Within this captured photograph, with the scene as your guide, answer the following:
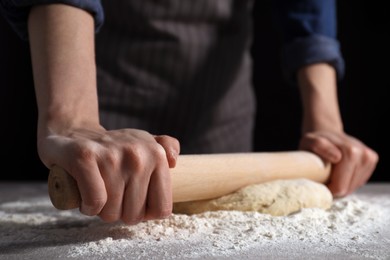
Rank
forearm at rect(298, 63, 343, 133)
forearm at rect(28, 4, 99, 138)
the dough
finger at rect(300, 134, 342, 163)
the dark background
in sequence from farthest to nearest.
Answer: the dark background < forearm at rect(298, 63, 343, 133) < finger at rect(300, 134, 342, 163) < the dough < forearm at rect(28, 4, 99, 138)

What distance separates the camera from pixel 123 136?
2.75 feet

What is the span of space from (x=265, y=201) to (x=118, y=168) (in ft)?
1.18

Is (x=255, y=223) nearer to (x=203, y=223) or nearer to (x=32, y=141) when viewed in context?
(x=203, y=223)

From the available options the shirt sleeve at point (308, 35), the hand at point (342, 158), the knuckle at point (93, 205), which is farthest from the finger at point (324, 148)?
the knuckle at point (93, 205)

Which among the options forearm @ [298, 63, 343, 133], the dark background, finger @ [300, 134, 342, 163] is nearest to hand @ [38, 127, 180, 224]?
finger @ [300, 134, 342, 163]

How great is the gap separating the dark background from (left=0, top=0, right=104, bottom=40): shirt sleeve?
165cm

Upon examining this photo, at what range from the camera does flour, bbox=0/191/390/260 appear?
821mm

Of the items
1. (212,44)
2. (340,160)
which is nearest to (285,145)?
(212,44)

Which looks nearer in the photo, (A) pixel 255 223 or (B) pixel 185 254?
(B) pixel 185 254

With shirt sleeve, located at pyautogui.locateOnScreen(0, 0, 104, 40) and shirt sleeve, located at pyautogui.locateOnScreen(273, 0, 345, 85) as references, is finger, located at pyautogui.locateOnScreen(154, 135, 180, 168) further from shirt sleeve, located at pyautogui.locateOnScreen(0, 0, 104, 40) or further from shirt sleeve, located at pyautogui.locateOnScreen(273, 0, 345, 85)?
shirt sleeve, located at pyautogui.locateOnScreen(273, 0, 345, 85)

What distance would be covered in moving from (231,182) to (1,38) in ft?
6.14

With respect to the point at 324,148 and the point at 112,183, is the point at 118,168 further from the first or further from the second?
the point at 324,148

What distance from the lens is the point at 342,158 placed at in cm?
133

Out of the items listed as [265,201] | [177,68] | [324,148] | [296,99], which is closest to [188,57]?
[177,68]
